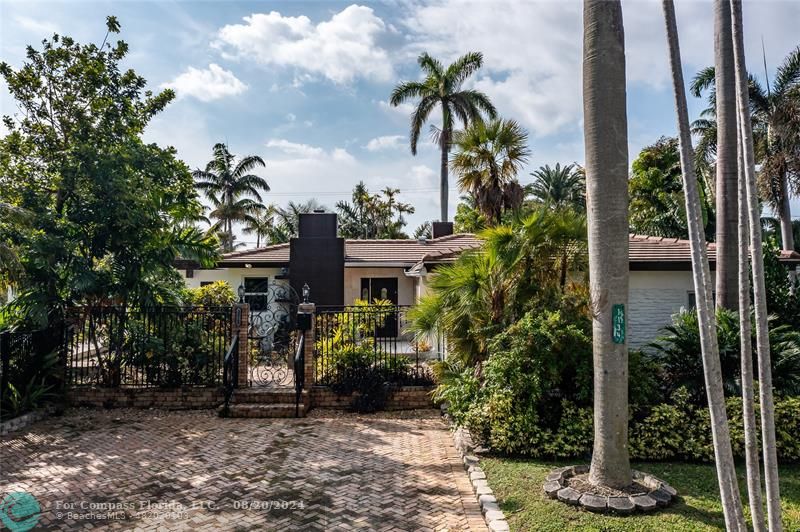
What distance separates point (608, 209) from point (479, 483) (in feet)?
11.4

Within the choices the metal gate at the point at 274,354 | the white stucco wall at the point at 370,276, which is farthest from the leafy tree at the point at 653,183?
the metal gate at the point at 274,354

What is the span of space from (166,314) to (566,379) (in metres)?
8.04

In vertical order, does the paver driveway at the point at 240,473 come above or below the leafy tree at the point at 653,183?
below

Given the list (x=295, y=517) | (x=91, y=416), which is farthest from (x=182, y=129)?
(x=295, y=517)

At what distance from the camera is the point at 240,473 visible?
20.9ft

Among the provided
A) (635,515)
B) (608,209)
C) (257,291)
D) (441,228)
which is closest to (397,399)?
(635,515)

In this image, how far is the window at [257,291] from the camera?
17.7 metres

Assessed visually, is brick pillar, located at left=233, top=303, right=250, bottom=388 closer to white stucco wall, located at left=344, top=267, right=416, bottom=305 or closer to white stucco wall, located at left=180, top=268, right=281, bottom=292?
white stucco wall, located at left=180, top=268, right=281, bottom=292

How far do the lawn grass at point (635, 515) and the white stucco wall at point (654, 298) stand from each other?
14.7 feet

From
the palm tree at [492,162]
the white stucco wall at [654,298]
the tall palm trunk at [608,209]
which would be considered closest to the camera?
the tall palm trunk at [608,209]

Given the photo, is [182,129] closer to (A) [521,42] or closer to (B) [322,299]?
(B) [322,299]

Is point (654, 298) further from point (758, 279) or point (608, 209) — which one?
point (758, 279)

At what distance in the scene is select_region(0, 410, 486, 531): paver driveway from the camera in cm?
512

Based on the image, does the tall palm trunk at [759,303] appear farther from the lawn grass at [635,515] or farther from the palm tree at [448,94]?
the palm tree at [448,94]
